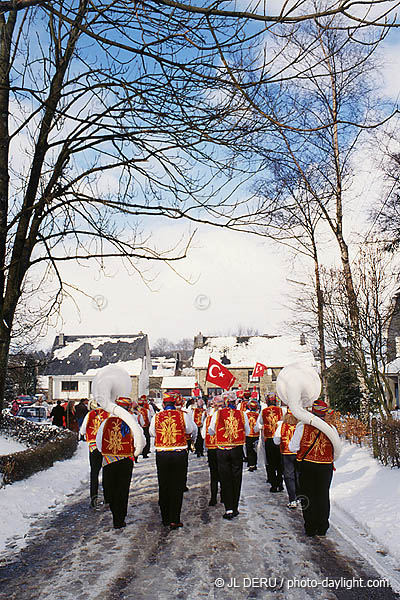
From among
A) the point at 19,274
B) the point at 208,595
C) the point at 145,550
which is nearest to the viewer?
the point at 208,595

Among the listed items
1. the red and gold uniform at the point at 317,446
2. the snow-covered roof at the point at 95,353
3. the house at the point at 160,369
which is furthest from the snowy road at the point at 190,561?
the house at the point at 160,369

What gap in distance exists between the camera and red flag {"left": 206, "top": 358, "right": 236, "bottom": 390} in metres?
13.9

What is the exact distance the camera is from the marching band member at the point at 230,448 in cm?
884

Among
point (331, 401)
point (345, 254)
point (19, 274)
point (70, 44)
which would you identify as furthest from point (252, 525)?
point (331, 401)

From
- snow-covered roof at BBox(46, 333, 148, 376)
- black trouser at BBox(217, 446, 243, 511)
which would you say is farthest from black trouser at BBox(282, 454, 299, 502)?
snow-covered roof at BBox(46, 333, 148, 376)

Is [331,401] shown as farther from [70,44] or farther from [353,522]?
[70,44]

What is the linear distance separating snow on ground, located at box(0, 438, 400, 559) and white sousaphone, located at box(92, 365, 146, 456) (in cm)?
201

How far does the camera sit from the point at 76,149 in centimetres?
822

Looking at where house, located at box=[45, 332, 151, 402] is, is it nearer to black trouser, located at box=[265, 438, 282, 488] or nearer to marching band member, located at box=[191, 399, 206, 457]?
marching band member, located at box=[191, 399, 206, 457]

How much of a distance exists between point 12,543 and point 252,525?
3253 millimetres

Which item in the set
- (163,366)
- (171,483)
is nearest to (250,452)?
(171,483)

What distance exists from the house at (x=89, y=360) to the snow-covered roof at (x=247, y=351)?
20.3 ft

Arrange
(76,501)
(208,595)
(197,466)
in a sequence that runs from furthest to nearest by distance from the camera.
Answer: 1. (197,466)
2. (76,501)
3. (208,595)

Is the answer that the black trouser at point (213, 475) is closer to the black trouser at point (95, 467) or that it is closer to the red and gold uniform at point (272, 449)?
the red and gold uniform at point (272, 449)
